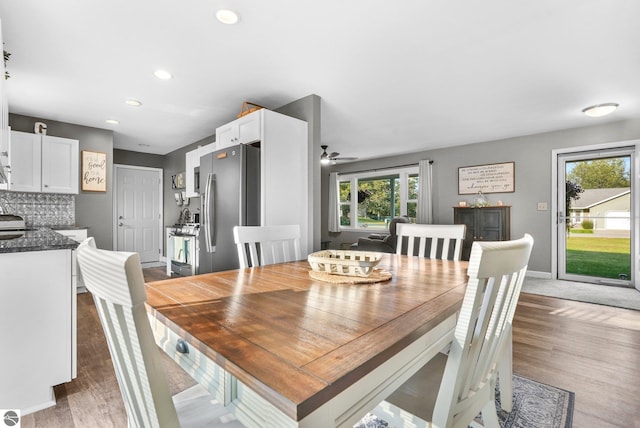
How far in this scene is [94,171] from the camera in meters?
4.51

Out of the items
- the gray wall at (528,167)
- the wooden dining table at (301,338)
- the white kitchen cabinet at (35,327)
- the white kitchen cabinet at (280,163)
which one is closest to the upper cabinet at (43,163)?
the white kitchen cabinet at (280,163)

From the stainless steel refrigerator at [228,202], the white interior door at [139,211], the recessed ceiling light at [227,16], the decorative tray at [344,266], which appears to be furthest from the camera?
the white interior door at [139,211]

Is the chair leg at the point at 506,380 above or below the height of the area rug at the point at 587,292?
above

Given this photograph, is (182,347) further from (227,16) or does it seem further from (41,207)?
(41,207)

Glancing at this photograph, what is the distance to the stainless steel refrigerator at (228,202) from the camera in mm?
2881

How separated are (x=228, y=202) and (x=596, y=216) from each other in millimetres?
5428

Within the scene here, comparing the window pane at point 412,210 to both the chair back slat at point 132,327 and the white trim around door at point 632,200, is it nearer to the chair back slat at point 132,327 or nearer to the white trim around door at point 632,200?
the white trim around door at point 632,200

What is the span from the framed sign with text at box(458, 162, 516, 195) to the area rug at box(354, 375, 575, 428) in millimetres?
4182

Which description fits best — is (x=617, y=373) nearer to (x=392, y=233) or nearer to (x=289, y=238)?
(x=289, y=238)

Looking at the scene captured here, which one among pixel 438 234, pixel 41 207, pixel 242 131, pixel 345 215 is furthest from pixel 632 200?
pixel 41 207

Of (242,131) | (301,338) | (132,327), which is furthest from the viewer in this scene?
(242,131)

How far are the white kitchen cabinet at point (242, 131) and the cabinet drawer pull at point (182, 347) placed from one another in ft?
8.01

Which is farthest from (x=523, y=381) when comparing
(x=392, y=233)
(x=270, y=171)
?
(x=392, y=233)

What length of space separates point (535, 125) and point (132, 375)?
5.55 meters
